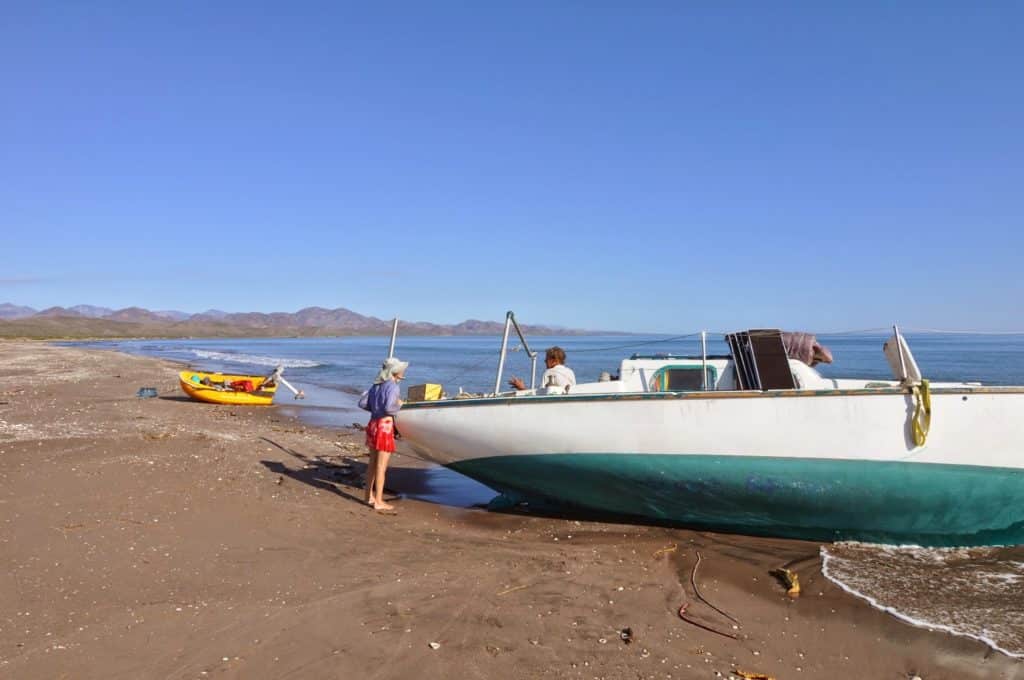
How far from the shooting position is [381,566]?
5816 mm

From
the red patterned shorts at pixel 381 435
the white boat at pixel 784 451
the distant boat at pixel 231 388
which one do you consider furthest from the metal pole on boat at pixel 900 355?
the distant boat at pixel 231 388

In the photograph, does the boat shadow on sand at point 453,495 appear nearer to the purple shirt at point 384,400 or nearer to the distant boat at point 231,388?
the purple shirt at point 384,400

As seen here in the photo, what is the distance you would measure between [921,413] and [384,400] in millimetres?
5616

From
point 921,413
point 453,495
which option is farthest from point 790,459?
point 453,495

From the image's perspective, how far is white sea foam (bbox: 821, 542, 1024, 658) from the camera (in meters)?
5.15

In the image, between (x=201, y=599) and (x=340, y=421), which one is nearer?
(x=201, y=599)

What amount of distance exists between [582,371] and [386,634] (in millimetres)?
29256

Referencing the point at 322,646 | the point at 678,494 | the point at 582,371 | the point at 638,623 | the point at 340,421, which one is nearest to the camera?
the point at 322,646

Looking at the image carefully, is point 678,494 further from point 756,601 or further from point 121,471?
point 121,471

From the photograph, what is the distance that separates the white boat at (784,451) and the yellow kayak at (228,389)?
13103 millimetres

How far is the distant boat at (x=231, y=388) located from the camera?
61.8 ft

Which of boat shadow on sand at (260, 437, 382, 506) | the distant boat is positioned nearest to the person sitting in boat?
boat shadow on sand at (260, 437, 382, 506)

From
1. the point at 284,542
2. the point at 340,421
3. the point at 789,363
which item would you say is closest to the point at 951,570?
the point at 789,363

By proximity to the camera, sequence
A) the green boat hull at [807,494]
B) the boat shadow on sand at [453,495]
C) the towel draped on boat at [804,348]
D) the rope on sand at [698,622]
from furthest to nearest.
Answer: the towel draped on boat at [804,348], the boat shadow on sand at [453,495], the green boat hull at [807,494], the rope on sand at [698,622]
